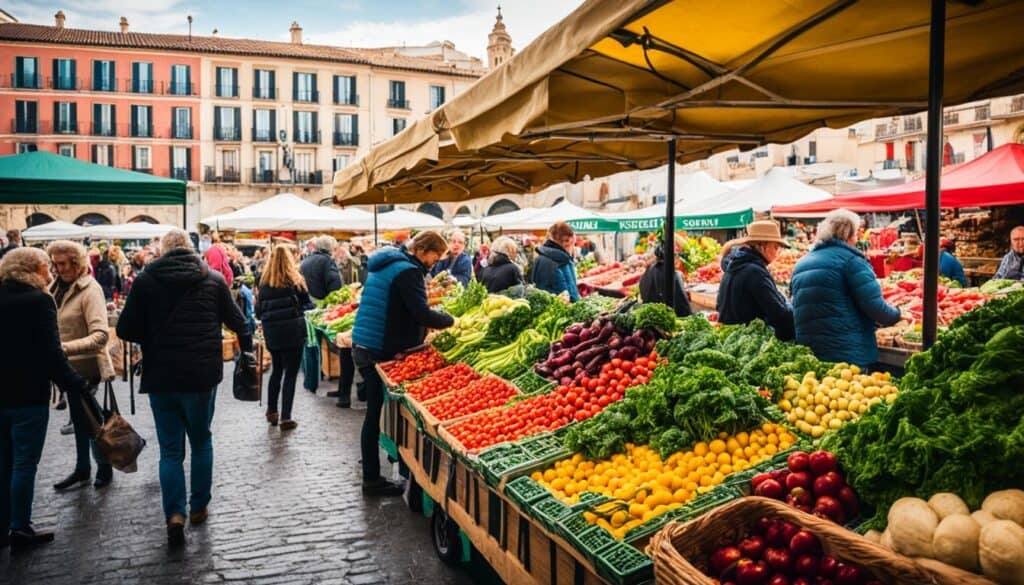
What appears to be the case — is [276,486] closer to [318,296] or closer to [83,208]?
[318,296]

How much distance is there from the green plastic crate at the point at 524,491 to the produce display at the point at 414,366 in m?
2.14

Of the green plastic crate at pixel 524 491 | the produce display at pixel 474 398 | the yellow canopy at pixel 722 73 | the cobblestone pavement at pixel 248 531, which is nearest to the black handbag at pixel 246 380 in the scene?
the cobblestone pavement at pixel 248 531

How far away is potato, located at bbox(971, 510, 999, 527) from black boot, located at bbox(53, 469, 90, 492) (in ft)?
19.3

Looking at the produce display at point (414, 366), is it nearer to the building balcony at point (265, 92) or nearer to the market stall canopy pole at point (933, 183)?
the market stall canopy pole at point (933, 183)

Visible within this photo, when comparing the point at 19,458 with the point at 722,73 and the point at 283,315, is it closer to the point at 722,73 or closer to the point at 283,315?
the point at 283,315

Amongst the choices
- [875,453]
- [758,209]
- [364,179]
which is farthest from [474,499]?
[758,209]

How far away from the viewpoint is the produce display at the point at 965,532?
→ 192cm

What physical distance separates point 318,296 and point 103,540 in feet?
18.3

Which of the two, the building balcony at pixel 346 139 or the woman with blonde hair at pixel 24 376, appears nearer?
the woman with blonde hair at pixel 24 376

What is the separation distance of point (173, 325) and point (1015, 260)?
9174 millimetres

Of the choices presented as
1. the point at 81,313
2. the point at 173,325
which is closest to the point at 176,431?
the point at 173,325

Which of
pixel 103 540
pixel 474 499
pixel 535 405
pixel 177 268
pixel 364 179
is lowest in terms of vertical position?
pixel 103 540

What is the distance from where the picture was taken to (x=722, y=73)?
379cm

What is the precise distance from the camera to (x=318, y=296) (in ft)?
32.7
